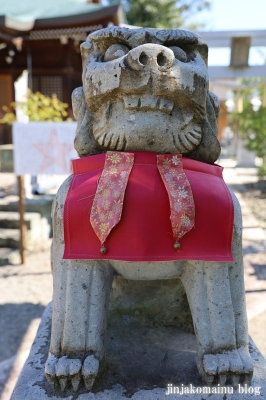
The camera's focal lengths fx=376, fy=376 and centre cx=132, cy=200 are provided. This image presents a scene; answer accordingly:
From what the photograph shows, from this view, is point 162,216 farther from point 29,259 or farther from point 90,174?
point 29,259

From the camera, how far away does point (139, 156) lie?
3.67 feet

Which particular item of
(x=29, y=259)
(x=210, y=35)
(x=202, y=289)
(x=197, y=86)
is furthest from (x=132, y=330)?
(x=210, y=35)

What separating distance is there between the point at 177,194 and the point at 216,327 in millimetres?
386

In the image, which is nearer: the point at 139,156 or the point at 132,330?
the point at 139,156

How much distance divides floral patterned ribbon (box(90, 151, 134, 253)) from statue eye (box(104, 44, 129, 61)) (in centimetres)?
29

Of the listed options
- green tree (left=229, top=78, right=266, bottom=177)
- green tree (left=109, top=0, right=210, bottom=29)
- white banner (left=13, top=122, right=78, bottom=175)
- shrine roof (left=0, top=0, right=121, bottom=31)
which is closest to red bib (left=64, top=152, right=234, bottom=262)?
white banner (left=13, top=122, right=78, bottom=175)

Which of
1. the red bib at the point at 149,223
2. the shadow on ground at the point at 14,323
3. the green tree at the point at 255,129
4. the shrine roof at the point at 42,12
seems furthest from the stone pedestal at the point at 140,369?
the green tree at the point at 255,129

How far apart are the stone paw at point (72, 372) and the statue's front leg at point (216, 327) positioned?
307 mm

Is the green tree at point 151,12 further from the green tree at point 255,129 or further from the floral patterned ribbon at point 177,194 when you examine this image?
the floral patterned ribbon at point 177,194

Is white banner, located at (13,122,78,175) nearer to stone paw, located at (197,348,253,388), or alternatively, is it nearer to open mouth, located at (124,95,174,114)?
open mouth, located at (124,95,174,114)

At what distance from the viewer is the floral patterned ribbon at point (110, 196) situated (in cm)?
103

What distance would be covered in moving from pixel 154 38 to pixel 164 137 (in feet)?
0.97

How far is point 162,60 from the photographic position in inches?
41.2

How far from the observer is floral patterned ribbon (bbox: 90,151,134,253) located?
1033 millimetres
